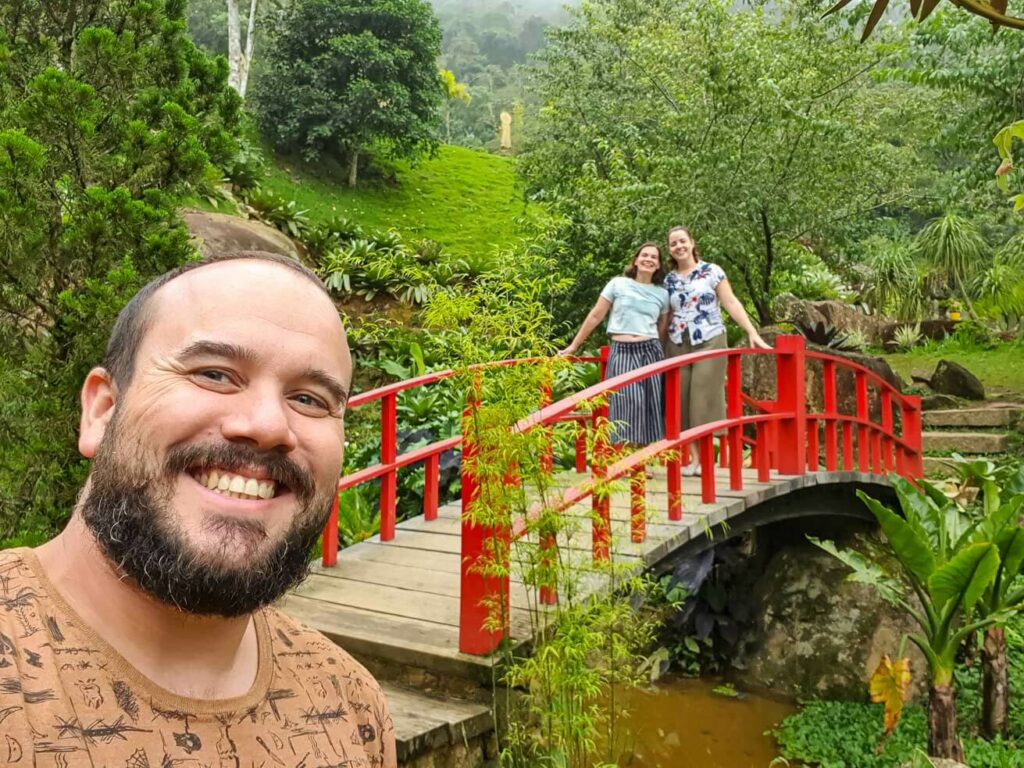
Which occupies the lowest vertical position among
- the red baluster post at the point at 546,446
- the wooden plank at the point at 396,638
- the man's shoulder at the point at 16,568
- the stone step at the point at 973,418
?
the stone step at the point at 973,418

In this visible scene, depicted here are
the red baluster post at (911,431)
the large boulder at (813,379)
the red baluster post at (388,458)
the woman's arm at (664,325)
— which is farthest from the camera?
the large boulder at (813,379)

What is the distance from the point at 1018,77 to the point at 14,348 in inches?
369

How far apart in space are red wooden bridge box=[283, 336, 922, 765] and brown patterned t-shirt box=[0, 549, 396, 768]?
174 cm

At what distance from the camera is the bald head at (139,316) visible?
3.32 ft

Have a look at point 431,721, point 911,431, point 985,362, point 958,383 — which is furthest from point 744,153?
point 985,362

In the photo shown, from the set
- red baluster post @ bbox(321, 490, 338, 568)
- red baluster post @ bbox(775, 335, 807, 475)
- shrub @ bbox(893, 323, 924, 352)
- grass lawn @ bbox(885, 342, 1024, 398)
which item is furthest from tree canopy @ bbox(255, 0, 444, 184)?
red baluster post @ bbox(321, 490, 338, 568)

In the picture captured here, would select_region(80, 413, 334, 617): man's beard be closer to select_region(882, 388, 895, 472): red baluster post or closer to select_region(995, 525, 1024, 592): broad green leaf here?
select_region(995, 525, 1024, 592): broad green leaf

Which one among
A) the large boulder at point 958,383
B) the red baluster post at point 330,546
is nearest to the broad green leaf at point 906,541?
the red baluster post at point 330,546

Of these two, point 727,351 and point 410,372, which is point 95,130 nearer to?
point 727,351

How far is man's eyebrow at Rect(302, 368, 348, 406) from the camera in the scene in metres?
1.01

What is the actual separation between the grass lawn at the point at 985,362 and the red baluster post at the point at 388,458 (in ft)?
34.1

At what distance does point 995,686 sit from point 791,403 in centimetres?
→ 198

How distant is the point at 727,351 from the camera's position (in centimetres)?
Answer: 454

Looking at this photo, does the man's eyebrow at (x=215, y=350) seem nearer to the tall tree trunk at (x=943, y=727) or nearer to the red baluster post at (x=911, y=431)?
the tall tree trunk at (x=943, y=727)
